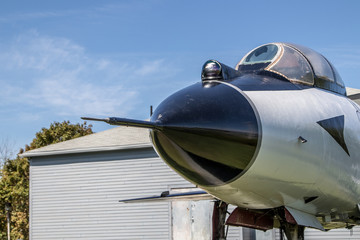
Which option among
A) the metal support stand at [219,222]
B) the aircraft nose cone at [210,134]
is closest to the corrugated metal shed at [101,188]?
the metal support stand at [219,222]

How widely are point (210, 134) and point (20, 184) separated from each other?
92.8 feet

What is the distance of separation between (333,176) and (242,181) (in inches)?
52.2

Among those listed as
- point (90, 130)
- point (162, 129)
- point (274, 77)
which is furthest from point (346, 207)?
point (90, 130)

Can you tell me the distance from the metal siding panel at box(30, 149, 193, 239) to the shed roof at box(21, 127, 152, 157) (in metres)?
0.34

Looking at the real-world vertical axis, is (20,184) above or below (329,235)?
above

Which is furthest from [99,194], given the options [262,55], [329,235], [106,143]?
[262,55]

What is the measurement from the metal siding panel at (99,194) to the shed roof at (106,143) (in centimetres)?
34

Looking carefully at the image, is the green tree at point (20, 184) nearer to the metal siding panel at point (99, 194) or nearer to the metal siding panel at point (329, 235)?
the metal siding panel at point (99, 194)

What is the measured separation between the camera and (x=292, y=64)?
20.5 feet

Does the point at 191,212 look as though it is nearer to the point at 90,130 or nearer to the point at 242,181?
the point at 242,181

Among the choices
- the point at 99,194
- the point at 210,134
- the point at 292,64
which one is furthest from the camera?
the point at 99,194

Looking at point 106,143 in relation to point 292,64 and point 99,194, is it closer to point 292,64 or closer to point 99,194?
point 99,194

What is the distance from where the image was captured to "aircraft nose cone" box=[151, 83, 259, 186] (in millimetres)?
4812

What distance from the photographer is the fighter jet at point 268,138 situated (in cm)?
485
